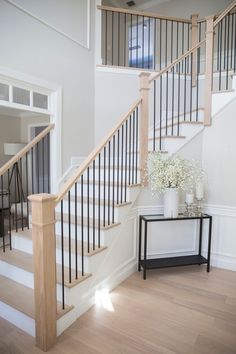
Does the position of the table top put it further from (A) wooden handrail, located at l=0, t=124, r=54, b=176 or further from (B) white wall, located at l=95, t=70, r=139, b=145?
(B) white wall, located at l=95, t=70, r=139, b=145

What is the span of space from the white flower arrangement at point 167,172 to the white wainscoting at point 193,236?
0.44m

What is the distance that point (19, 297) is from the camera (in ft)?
7.16

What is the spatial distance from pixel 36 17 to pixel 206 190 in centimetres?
329

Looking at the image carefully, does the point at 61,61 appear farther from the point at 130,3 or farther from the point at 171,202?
the point at 130,3

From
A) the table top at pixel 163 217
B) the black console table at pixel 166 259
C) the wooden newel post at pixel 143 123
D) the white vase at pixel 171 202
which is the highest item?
the wooden newel post at pixel 143 123

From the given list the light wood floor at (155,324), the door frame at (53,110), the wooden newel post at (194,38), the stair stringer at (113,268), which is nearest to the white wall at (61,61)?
the door frame at (53,110)

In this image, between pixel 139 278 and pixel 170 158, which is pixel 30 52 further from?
pixel 139 278

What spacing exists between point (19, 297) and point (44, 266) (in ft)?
2.33

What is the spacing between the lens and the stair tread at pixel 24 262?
2.15m

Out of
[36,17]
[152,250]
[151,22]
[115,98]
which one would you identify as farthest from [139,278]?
[151,22]

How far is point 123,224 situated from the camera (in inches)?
110

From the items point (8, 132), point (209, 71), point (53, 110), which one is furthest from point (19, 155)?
point (8, 132)

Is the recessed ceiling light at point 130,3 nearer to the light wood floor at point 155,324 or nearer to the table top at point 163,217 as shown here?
the table top at point 163,217

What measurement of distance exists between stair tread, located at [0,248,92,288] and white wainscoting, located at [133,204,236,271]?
113 cm
